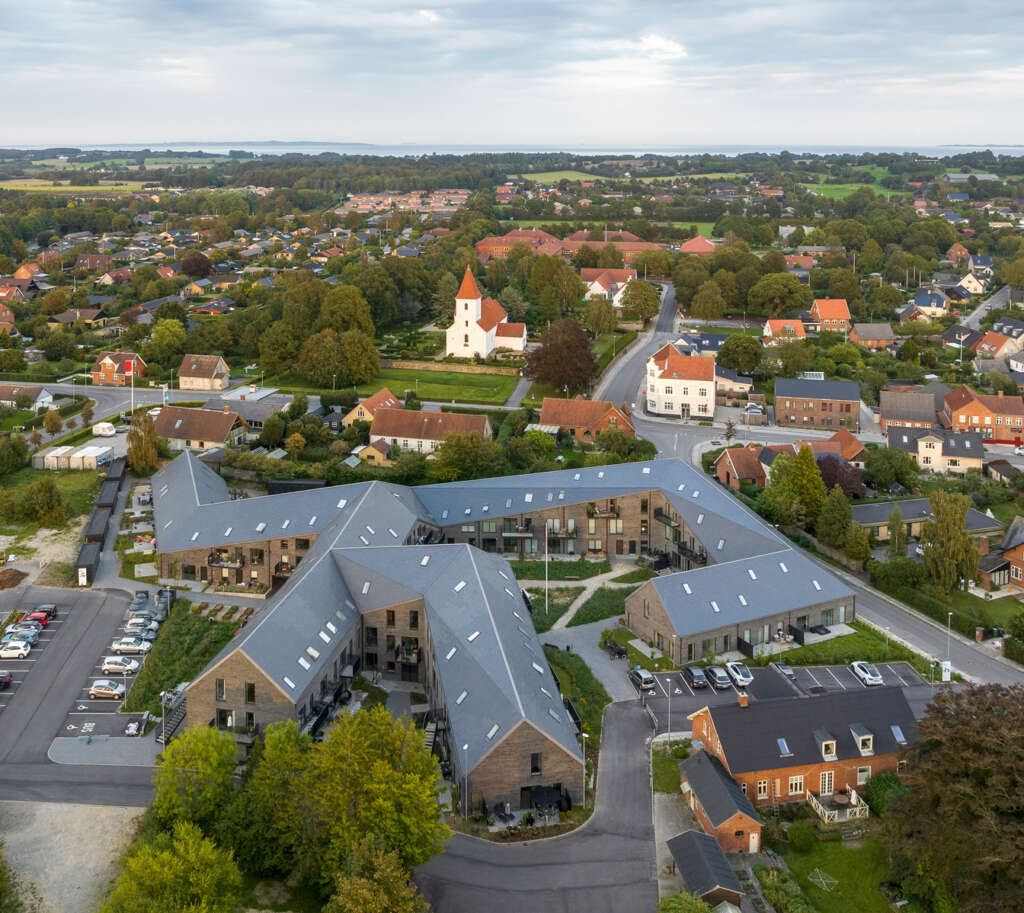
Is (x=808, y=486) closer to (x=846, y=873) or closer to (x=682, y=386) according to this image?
(x=682, y=386)

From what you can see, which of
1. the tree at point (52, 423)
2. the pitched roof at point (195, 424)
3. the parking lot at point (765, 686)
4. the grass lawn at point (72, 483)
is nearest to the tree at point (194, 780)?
the parking lot at point (765, 686)

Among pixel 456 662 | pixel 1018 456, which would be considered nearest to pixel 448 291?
pixel 1018 456

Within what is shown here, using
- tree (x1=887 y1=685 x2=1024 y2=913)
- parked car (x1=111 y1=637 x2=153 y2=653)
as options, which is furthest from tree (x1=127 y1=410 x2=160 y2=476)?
tree (x1=887 y1=685 x2=1024 y2=913)

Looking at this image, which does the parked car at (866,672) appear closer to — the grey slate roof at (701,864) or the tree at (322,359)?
the grey slate roof at (701,864)

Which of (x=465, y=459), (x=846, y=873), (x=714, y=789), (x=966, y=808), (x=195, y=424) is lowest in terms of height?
(x=846, y=873)

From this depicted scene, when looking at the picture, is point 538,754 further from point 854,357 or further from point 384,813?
point 854,357

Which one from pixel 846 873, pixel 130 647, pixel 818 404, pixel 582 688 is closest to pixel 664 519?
pixel 582 688

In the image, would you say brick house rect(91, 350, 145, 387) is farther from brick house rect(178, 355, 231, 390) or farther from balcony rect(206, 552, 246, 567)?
balcony rect(206, 552, 246, 567)
